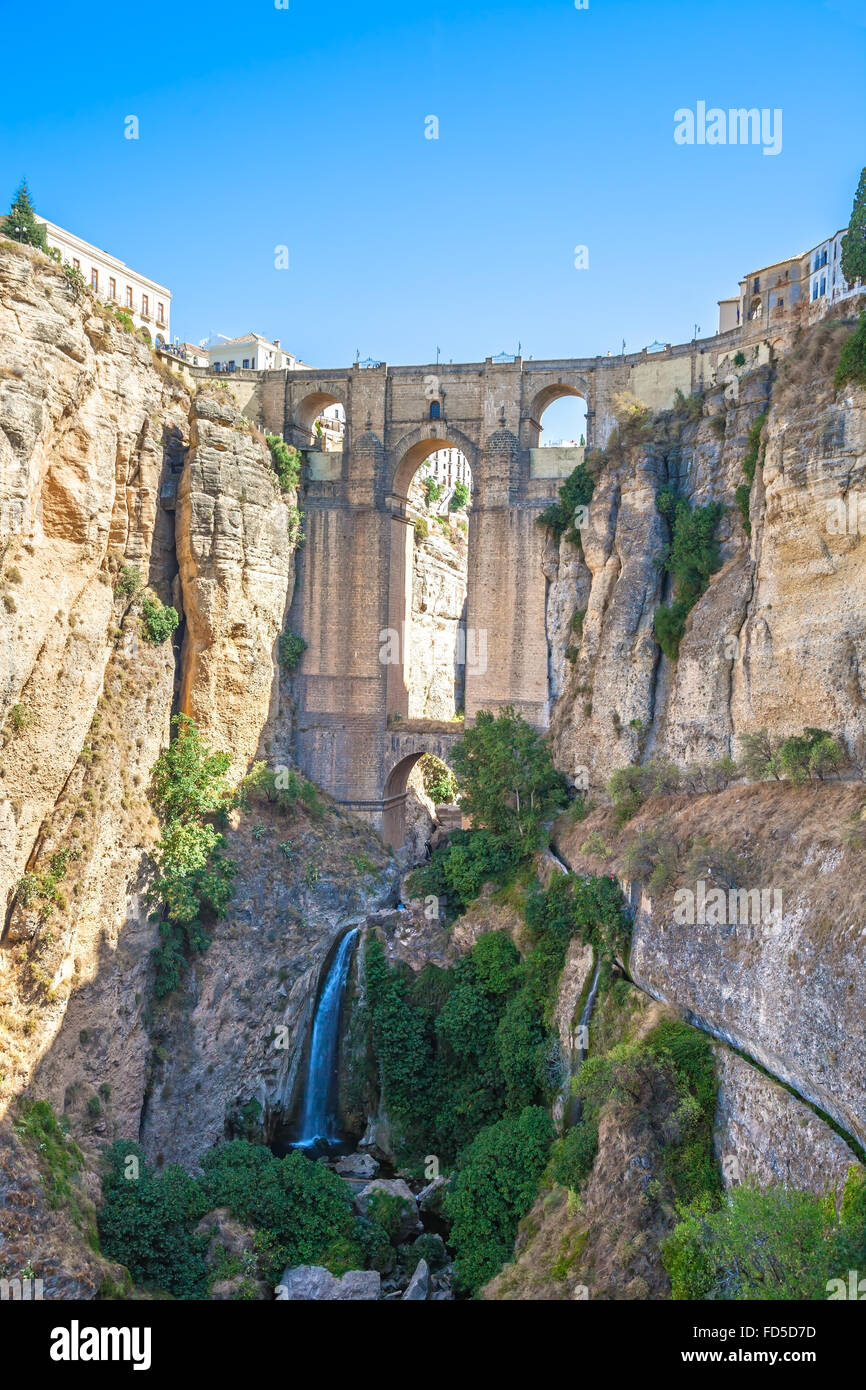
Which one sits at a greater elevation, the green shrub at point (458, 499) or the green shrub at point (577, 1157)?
the green shrub at point (458, 499)

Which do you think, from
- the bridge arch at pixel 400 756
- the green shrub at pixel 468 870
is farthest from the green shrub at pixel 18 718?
the bridge arch at pixel 400 756

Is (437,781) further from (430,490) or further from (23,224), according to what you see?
(23,224)

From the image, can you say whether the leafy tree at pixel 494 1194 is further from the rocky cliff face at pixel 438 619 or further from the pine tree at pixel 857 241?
the rocky cliff face at pixel 438 619

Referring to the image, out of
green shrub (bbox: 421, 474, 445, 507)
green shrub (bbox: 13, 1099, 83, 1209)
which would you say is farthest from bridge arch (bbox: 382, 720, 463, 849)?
green shrub (bbox: 13, 1099, 83, 1209)

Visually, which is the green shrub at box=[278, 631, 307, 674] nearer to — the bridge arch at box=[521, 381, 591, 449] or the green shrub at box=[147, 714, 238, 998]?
the green shrub at box=[147, 714, 238, 998]

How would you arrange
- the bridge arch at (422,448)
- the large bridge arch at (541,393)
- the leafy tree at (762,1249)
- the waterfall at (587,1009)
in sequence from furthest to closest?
1. the bridge arch at (422,448)
2. the large bridge arch at (541,393)
3. the waterfall at (587,1009)
4. the leafy tree at (762,1249)

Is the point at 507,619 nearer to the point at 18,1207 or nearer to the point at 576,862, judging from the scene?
the point at 576,862
